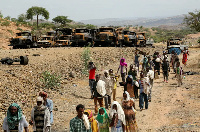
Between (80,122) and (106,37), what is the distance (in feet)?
86.0

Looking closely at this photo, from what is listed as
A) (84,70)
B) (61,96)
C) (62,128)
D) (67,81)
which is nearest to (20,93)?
(61,96)

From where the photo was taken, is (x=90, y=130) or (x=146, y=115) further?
(x=146, y=115)

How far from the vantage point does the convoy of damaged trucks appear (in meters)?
29.6

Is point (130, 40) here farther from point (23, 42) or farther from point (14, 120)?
point (14, 120)

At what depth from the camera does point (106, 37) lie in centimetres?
3175

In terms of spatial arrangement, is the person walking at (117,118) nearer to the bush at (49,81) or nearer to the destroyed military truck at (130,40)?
the bush at (49,81)

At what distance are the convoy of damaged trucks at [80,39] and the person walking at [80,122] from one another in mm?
23973

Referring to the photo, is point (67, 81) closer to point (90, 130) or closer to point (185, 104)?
point (185, 104)

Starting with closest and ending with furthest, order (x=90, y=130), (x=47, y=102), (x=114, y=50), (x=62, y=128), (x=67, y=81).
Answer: (x=90, y=130) → (x=47, y=102) → (x=62, y=128) → (x=67, y=81) → (x=114, y=50)

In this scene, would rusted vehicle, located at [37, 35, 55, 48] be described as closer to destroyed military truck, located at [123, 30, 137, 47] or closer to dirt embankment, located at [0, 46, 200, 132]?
destroyed military truck, located at [123, 30, 137, 47]

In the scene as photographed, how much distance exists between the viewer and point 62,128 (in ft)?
30.6

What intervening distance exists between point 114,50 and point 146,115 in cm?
1903

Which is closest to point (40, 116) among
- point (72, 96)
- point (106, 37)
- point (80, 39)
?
point (72, 96)

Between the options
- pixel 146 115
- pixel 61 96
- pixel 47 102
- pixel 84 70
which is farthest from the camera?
pixel 84 70
